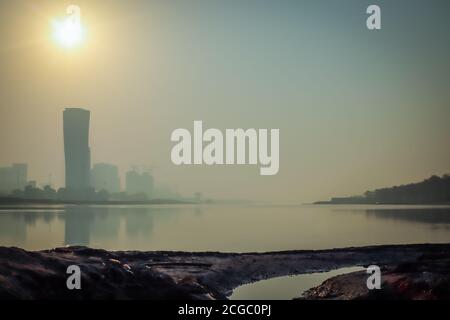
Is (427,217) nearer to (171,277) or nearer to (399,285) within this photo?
(399,285)

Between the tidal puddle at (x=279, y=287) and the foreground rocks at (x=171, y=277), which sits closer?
the foreground rocks at (x=171, y=277)

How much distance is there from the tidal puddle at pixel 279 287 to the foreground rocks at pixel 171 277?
0.52 m

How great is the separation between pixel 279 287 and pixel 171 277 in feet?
15.4

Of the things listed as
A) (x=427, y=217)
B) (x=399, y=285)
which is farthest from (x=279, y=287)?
(x=427, y=217)

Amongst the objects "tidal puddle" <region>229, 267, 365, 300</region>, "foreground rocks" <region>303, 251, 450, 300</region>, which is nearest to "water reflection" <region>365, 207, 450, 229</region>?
"tidal puddle" <region>229, 267, 365, 300</region>

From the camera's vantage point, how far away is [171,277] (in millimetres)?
16469

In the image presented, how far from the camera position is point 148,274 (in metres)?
15.4

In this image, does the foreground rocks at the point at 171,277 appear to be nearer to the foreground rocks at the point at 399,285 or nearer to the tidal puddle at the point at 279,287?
the foreground rocks at the point at 399,285

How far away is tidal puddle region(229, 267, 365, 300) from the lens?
16.9 meters

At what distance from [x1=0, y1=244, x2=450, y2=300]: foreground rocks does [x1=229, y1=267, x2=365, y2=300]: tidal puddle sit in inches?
20.4

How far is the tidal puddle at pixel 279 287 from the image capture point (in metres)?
16.9

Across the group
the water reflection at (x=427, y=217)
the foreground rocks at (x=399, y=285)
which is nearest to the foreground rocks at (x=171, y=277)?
the foreground rocks at (x=399, y=285)

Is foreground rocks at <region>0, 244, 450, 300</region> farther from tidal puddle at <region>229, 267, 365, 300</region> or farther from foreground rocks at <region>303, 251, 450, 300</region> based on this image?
tidal puddle at <region>229, 267, 365, 300</region>
